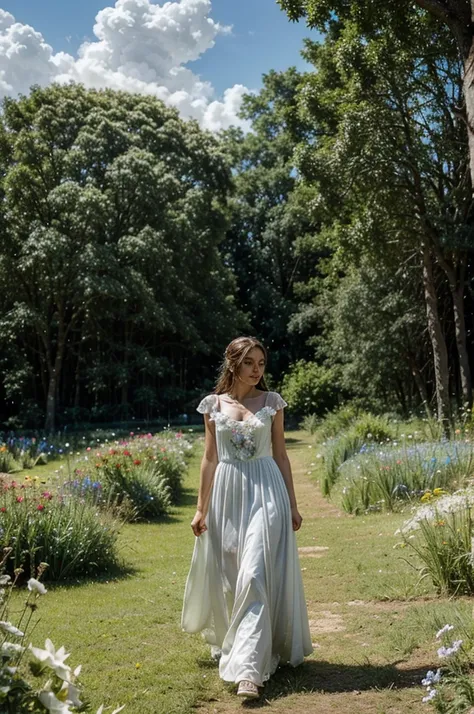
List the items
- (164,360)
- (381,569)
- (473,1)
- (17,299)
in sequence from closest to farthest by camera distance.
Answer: (473,1), (381,569), (17,299), (164,360)

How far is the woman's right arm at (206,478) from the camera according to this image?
4805mm

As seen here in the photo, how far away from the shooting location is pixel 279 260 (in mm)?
40312

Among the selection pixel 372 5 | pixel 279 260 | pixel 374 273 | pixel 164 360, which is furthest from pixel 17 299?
pixel 372 5

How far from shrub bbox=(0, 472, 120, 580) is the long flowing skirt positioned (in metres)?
2.40

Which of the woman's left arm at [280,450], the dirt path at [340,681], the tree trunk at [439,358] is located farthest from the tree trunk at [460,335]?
the woman's left arm at [280,450]

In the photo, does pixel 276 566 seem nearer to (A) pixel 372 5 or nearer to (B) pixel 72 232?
(A) pixel 372 5

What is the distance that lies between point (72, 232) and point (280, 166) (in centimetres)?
1717

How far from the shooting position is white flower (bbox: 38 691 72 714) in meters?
2.27

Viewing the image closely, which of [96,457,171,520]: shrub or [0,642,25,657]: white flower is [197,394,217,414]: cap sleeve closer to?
[0,642,25,657]: white flower

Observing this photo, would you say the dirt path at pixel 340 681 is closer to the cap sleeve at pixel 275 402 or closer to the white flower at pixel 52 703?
the cap sleeve at pixel 275 402

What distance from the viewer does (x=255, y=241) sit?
40438mm

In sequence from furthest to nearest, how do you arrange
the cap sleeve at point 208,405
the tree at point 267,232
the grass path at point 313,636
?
the tree at point 267,232 → the cap sleeve at point 208,405 → the grass path at point 313,636

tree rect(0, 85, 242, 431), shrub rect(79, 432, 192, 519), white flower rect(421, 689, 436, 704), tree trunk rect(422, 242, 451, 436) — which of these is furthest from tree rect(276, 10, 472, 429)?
white flower rect(421, 689, 436, 704)

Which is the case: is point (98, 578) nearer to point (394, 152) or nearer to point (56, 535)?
point (56, 535)
